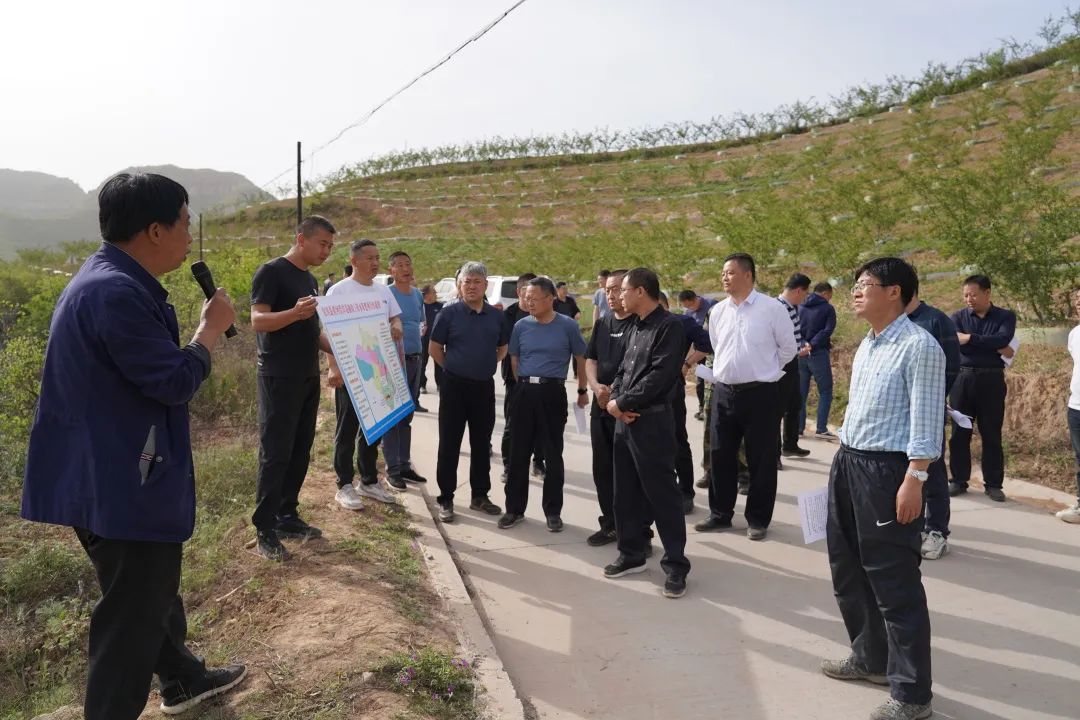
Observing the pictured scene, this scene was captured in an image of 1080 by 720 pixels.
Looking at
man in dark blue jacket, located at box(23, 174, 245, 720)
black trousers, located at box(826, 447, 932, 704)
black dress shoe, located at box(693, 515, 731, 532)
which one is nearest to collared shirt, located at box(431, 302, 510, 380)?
black dress shoe, located at box(693, 515, 731, 532)

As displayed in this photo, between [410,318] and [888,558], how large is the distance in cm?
563

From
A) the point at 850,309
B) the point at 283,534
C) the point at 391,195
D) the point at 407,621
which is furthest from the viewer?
the point at 391,195

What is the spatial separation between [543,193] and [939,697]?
46988 millimetres

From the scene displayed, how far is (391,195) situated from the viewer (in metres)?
52.9

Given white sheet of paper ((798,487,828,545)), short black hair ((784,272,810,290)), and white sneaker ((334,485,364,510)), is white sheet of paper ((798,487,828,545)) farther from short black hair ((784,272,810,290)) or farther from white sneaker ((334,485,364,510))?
short black hair ((784,272,810,290))

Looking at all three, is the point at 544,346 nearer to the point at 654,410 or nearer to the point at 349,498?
the point at 654,410

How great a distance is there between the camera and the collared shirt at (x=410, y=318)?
7926mm

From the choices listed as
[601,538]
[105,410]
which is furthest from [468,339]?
[105,410]

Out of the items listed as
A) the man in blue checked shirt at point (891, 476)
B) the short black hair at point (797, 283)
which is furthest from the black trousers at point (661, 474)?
the short black hair at point (797, 283)

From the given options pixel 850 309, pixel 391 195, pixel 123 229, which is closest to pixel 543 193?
pixel 391 195

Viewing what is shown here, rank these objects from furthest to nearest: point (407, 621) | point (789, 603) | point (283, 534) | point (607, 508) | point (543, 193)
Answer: point (543, 193)
point (607, 508)
point (283, 534)
point (789, 603)
point (407, 621)

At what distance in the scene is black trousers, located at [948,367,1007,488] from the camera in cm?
661

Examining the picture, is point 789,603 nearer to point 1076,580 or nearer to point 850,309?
point 1076,580

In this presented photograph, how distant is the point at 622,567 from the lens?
16.9ft
